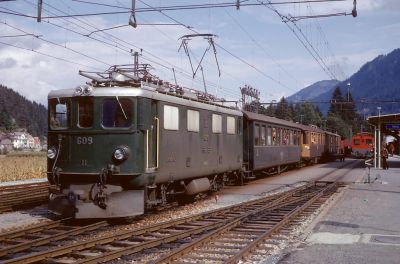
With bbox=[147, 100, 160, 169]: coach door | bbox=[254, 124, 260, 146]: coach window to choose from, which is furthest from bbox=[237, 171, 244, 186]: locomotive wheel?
bbox=[147, 100, 160, 169]: coach door

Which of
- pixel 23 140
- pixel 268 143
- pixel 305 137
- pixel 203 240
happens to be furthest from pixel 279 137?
pixel 23 140

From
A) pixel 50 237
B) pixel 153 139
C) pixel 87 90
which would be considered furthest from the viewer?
pixel 153 139

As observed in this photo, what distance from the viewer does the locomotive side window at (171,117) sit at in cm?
1213

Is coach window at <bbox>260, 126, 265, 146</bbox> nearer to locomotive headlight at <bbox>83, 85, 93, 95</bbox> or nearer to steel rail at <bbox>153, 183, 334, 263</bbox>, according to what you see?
steel rail at <bbox>153, 183, 334, 263</bbox>

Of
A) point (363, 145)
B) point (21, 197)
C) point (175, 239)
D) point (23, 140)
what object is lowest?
point (175, 239)

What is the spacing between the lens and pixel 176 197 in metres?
14.9

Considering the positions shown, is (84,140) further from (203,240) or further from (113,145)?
(203,240)

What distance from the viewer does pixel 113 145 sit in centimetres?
1095

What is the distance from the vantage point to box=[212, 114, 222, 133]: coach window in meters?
15.4

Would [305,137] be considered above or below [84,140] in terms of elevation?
above

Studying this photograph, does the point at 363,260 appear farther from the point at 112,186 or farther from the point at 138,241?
the point at 112,186

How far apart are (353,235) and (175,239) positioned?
11.5ft

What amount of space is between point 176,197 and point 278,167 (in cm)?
1364

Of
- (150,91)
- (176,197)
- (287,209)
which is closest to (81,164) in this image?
(150,91)
